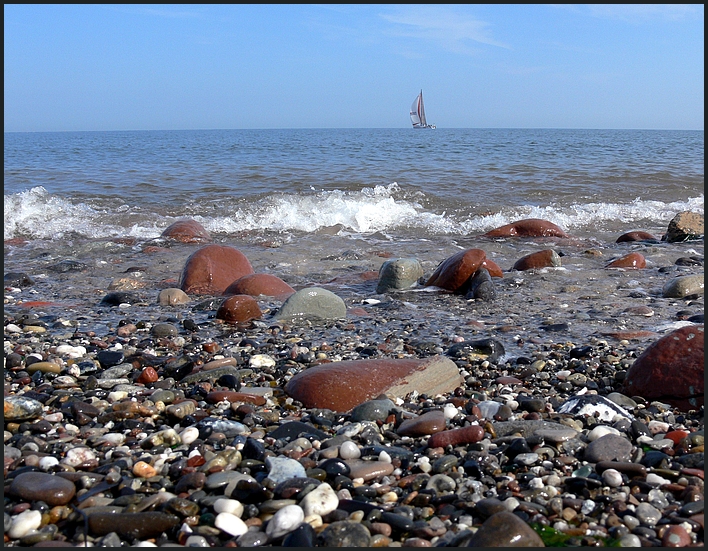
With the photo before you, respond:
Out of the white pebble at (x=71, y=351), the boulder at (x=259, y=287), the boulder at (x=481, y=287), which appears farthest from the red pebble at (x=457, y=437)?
the boulder at (x=259, y=287)

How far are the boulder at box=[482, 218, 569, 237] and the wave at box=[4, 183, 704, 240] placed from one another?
0.91 meters

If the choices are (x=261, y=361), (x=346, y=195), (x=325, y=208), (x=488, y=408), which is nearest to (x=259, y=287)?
(x=261, y=361)

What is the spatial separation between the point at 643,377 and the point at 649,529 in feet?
4.54

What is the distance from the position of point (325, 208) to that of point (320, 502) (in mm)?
10048

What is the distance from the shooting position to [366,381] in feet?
10.5

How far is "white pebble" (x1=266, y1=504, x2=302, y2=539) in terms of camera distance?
193cm

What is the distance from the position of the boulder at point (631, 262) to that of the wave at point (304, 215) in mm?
3472

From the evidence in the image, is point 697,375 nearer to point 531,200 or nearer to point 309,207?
point 309,207

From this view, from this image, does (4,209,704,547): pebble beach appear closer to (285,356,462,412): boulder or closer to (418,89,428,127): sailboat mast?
(285,356,462,412): boulder

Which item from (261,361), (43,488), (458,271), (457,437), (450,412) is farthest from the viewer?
(458,271)

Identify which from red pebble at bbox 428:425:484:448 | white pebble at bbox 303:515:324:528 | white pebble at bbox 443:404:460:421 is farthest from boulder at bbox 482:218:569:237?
white pebble at bbox 303:515:324:528

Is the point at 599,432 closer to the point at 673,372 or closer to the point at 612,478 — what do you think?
the point at 612,478

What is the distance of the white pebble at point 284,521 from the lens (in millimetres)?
1934

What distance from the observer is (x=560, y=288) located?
5934mm
